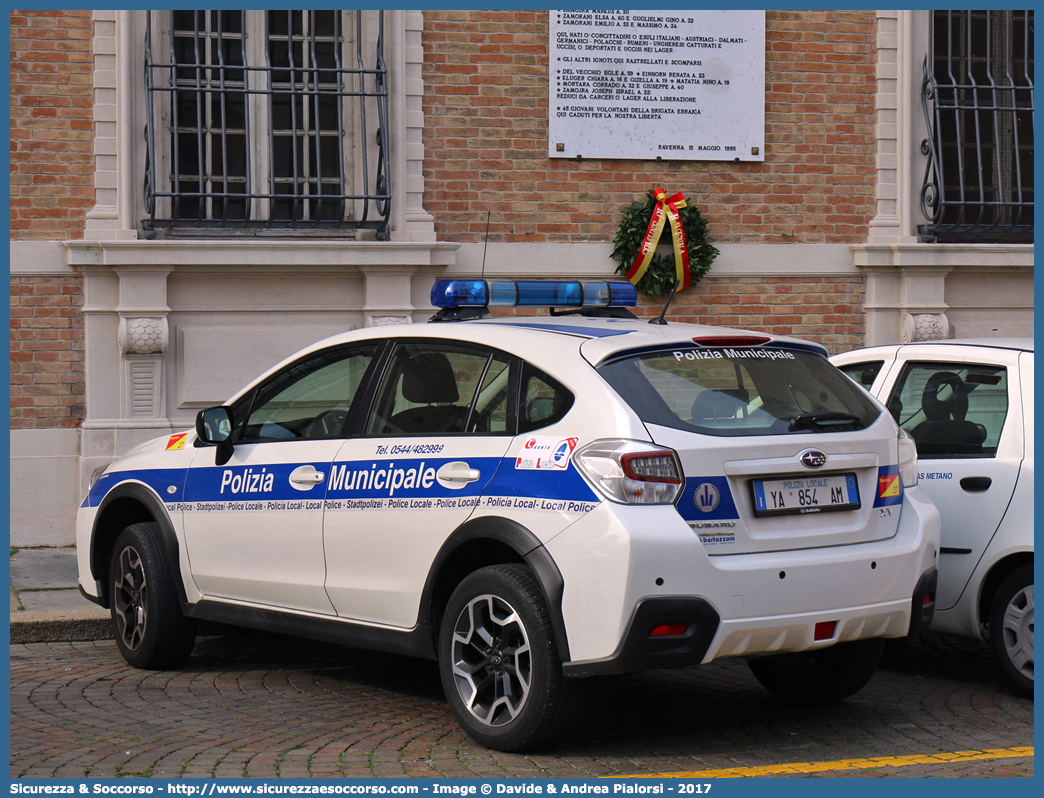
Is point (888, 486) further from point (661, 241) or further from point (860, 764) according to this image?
point (661, 241)

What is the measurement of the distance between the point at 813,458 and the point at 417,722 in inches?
77.0

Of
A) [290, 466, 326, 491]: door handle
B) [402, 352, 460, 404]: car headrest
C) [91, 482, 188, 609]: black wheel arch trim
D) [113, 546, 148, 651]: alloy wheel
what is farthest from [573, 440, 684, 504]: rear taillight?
[113, 546, 148, 651]: alloy wheel

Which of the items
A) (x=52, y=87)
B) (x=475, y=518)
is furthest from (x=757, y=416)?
(x=52, y=87)

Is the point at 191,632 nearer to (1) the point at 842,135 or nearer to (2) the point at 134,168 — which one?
(2) the point at 134,168

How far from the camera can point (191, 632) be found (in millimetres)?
6176

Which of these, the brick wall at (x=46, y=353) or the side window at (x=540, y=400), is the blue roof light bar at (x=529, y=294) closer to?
the side window at (x=540, y=400)

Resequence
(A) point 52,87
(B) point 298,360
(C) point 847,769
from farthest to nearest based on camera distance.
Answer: (A) point 52,87 → (B) point 298,360 → (C) point 847,769

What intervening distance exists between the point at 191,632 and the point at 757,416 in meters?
3.10

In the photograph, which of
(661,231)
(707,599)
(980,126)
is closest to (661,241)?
(661,231)

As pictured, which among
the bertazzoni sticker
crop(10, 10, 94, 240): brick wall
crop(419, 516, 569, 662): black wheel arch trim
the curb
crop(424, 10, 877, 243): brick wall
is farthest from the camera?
crop(424, 10, 877, 243): brick wall

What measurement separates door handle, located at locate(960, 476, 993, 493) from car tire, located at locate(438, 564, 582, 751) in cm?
223

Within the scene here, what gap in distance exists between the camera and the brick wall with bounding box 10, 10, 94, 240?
380 inches

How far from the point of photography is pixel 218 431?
5801 millimetres

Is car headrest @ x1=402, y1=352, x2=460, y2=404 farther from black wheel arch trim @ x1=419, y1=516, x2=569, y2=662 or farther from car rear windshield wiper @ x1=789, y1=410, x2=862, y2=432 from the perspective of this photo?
car rear windshield wiper @ x1=789, y1=410, x2=862, y2=432
